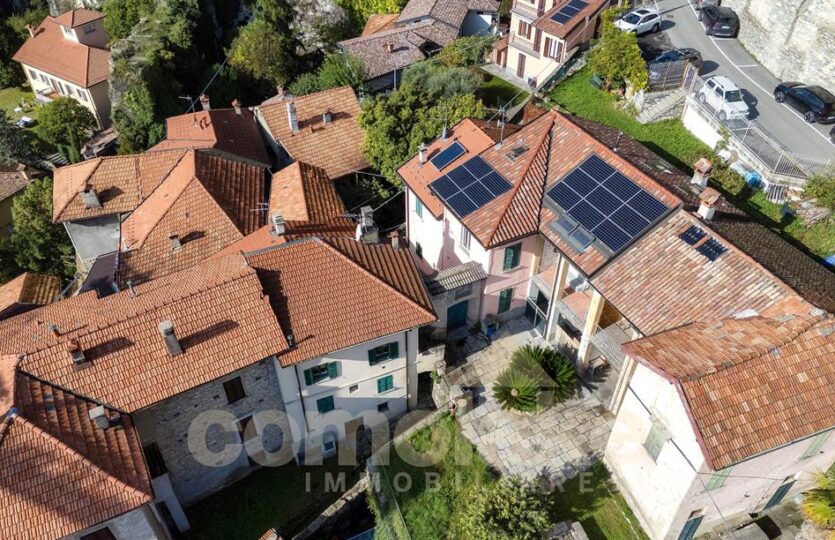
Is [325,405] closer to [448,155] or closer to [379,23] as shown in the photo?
[448,155]

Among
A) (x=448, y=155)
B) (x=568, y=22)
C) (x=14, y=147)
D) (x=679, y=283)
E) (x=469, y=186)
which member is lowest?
(x=14, y=147)

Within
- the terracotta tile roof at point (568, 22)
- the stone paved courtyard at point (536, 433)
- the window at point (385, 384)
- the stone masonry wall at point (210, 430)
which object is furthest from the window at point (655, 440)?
the terracotta tile roof at point (568, 22)

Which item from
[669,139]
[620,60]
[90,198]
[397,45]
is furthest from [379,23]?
[90,198]

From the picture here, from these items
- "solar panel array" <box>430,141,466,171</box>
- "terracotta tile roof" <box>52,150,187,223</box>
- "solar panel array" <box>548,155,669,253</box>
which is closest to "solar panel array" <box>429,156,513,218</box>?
"solar panel array" <box>430,141,466,171</box>

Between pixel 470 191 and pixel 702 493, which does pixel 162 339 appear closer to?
pixel 470 191

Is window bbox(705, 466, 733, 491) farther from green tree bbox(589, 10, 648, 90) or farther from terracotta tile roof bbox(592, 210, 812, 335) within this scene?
green tree bbox(589, 10, 648, 90)
